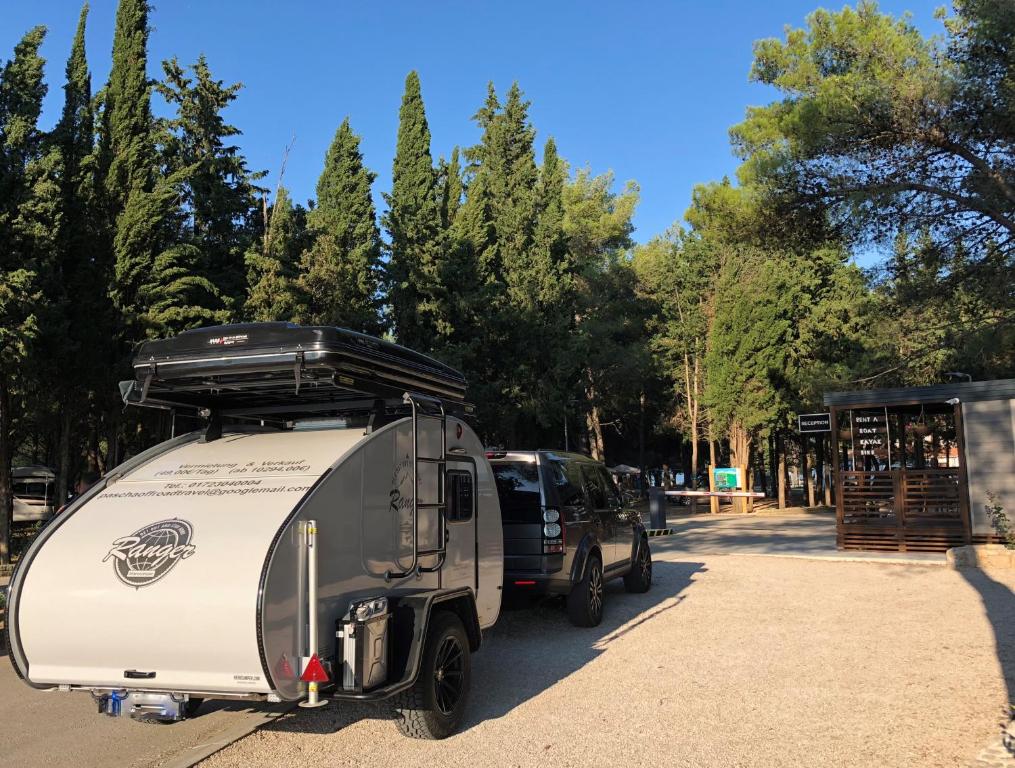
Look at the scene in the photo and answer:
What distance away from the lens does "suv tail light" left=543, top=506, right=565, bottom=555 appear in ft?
27.1

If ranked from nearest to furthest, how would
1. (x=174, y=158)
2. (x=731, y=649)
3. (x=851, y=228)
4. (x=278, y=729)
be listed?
1. (x=278, y=729)
2. (x=731, y=649)
3. (x=851, y=228)
4. (x=174, y=158)

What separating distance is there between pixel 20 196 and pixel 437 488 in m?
14.5

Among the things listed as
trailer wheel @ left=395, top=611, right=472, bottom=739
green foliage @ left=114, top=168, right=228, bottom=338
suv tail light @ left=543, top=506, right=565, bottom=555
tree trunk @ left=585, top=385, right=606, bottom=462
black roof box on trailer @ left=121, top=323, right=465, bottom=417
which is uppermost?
green foliage @ left=114, top=168, right=228, bottom=338

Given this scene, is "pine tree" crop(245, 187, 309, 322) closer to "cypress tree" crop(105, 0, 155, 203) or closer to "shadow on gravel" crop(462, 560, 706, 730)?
"cypress tree" crop(105, 0, 155, 203)

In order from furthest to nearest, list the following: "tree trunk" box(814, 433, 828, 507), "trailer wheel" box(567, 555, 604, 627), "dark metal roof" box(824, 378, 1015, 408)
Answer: "tree trunk" box(814, 433, 828, 507) < "dark metal roof" box(824, 378, 1015, 408) < "trailer wheel" box(567, 555, 604, 627)

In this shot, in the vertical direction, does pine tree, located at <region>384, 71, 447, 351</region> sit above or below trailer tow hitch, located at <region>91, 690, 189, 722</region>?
above

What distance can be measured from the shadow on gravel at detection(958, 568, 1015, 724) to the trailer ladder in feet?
13.2

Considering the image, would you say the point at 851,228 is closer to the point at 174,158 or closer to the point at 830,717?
the point at 830,717

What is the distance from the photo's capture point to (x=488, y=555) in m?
6.68

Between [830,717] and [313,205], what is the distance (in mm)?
23466

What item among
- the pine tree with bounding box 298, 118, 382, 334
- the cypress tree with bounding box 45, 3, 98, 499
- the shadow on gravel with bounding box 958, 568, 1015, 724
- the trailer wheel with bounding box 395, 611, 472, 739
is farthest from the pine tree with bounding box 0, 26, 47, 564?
the shadow on gravel with bounding box 958, 568, 1015, 724

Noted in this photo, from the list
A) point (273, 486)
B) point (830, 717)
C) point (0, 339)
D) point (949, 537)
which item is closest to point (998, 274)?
point (949, 537)

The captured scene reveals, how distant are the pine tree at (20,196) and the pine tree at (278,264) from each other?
4.20 meters

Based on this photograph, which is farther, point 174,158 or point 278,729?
point 174,158
